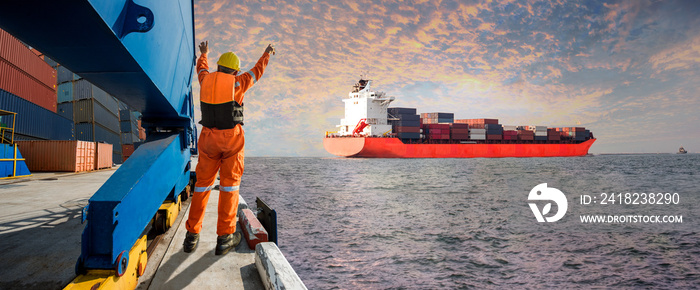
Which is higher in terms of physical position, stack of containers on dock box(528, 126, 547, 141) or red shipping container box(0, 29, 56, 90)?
red shipping container box(0, 29, 56, 90)

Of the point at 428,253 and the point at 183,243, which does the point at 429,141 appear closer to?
the point at 428,253

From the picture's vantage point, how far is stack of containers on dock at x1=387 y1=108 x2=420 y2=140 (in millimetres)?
39094

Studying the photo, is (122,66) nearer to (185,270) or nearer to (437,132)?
(185,270)

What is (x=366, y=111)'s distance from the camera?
3916 centimetres

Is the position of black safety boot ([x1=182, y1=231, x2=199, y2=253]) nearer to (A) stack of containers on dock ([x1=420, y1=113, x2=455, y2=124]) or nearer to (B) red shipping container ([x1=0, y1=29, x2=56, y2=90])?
(B) red shipping container ([x1=0, y1=29, x2=56, y2=90])

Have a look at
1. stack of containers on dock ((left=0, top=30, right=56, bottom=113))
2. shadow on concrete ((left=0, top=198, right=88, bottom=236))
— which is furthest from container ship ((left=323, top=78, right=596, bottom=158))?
shadow on concrete ((left=0, top=198, right=88, bottom=236))

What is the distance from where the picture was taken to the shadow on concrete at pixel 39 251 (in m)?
2.53

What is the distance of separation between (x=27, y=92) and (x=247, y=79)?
24.0 m

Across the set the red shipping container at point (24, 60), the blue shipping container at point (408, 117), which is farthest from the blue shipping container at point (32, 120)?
the blue shipping container at point (408, 117)

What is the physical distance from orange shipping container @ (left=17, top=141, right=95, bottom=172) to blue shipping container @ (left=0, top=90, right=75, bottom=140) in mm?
1699

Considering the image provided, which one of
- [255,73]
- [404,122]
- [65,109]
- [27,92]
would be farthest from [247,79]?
[404,122]

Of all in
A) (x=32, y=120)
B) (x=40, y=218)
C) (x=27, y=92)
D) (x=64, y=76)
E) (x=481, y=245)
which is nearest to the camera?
(x=40, y=218)

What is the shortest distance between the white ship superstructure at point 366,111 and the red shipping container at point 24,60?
89.6 feet

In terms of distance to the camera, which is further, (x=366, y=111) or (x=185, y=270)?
(x=366, y=111)
